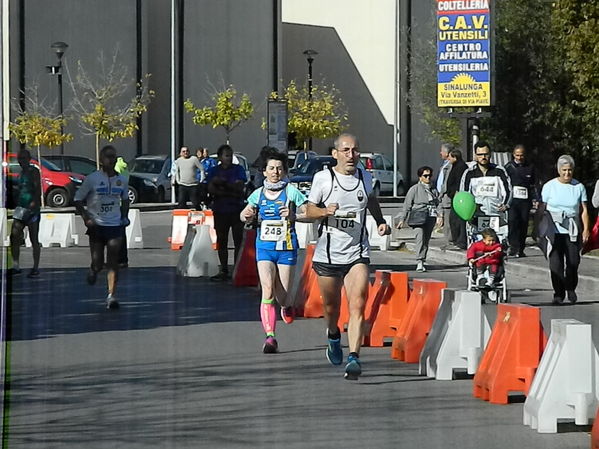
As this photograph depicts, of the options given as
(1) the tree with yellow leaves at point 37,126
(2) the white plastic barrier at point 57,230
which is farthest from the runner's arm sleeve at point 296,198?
(2) the white plastic barrier at point 57,230

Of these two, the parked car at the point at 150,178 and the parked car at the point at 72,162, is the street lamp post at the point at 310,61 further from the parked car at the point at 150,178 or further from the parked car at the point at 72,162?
the parked car at the point at 72,162

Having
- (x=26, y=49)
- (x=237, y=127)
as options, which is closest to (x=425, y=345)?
(x=26, y=49)

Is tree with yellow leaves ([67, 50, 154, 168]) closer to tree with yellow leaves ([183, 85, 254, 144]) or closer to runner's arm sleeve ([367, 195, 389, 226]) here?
tree with yellow leaves ([183, 85, 254, 144])

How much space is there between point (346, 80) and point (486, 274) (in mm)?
21348

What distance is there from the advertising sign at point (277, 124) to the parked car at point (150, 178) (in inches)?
103

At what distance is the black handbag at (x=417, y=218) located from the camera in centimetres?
1894

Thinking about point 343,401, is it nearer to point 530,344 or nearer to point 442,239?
point 530,344

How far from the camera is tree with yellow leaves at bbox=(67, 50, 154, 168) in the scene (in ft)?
69.3

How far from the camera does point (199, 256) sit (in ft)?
60.6

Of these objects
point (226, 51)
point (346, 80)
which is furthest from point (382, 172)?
point (226, 51)

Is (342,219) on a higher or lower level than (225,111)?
lower

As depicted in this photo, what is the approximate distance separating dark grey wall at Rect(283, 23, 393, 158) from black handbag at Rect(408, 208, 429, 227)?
12553 mm

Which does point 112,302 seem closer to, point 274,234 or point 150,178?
point 274,234

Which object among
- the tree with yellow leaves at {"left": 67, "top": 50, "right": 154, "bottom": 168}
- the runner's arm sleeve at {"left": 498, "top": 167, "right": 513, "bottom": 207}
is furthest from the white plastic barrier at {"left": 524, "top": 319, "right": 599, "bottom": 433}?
the tree with yellow leaves at {"left": 67, "top": 50, "right": 154, "bottom": 168}
